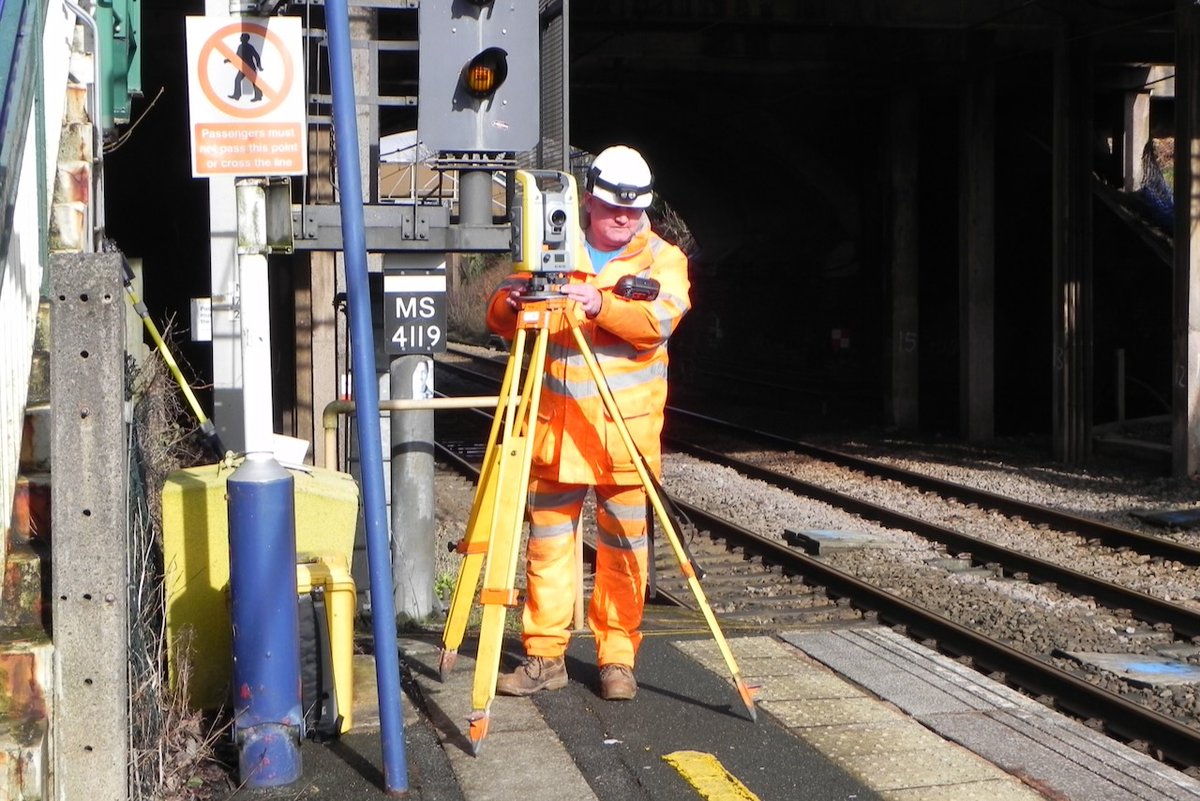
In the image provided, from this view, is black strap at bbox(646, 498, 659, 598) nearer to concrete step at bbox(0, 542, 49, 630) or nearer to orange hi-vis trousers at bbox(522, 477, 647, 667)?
orange hi-vis trousers at bbox(522, 477, 647, 667)

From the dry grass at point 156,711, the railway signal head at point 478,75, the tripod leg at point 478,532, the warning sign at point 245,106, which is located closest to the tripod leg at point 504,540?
the tripod leg at point 478,532

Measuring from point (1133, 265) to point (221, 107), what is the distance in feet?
57.2

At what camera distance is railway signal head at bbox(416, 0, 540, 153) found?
21.8ft

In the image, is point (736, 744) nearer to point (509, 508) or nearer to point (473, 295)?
point (509, 508)

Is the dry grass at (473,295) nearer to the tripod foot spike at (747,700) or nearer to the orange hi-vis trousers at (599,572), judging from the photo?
the orange hi-vis trousers at (599,572)

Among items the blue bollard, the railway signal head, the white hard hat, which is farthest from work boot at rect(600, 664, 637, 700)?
the railway signal head

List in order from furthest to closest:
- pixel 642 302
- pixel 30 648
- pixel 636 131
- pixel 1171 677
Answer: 1. pixel 636 131
2. pixel 1171 677
3. pixel 642 302
4. pixel 30 648

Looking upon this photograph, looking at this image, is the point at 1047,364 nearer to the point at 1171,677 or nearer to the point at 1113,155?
the point at 1113,155

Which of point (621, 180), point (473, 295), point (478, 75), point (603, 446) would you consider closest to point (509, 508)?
point (603, 446)

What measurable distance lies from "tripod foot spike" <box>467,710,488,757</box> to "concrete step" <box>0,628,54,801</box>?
146 cm

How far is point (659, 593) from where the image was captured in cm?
915

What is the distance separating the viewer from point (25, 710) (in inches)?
142

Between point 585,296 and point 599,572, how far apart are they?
3.64 feet

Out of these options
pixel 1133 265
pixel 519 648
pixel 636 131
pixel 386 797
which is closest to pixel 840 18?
pixel 1133 265
